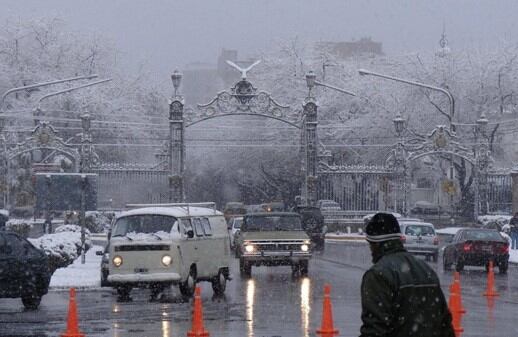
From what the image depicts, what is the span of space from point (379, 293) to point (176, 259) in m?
17.1

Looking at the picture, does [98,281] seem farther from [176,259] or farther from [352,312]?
[352,312]

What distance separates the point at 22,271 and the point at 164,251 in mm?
3272

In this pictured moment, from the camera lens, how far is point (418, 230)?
41656 mm

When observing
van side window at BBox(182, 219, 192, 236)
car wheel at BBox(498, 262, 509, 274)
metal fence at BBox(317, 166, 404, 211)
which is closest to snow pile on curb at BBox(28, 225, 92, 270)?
van side window at BBox(182, 219, 192, 236)

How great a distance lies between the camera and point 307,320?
66.6 ft

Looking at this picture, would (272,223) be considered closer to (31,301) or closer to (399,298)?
(31,301)

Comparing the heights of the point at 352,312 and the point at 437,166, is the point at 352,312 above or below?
below

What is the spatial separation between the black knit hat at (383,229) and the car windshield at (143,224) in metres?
17.4

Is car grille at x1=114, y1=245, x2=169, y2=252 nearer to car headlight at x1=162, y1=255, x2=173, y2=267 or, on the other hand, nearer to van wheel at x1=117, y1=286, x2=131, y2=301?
car headlight at x1=162, y1=255, x2=173, y2=267

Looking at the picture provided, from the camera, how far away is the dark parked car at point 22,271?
22.4 meters

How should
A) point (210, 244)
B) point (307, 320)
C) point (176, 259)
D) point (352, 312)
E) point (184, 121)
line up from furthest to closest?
1. point (184, 121)
2. point (210, 244)
3. point (176, 259)
4. point (352, 312)
5. point (307, 320)

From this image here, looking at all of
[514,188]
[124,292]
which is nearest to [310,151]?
[514,188]

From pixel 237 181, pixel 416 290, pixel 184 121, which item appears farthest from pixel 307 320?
pixel 237 181

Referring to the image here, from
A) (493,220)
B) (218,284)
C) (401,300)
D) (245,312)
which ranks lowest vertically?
(245,312)
